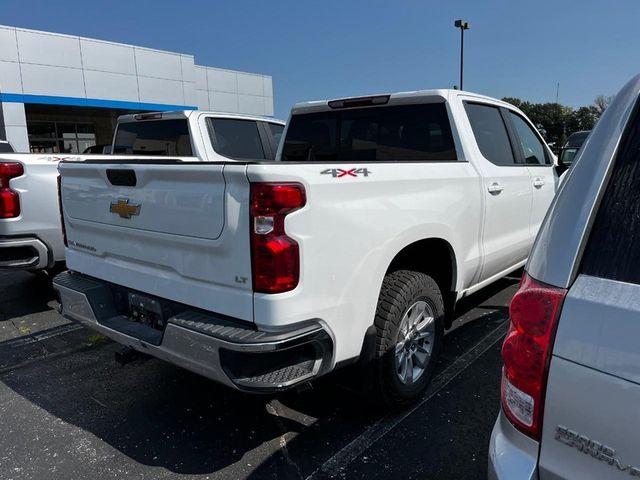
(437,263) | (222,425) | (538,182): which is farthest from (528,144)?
(222,425)

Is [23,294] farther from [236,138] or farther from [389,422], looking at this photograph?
[389,422]

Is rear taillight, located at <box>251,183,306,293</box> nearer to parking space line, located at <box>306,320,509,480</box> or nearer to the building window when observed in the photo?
parking space line, located at <box>306,320,509,480</box>

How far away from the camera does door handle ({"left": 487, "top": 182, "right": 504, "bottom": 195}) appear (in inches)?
151

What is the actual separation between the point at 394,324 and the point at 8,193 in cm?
394

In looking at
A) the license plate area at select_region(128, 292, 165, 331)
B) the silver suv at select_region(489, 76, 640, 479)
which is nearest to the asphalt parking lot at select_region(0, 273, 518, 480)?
the license plate area at select_region(128, 292, 165, 331)

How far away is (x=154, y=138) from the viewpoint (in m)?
6.54

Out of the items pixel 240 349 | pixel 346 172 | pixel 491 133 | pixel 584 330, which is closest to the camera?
pixel 584 330

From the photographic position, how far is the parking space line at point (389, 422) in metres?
2.68

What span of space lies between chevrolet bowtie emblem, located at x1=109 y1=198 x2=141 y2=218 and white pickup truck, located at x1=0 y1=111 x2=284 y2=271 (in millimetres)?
427

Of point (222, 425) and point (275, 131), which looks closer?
point (222, 425)

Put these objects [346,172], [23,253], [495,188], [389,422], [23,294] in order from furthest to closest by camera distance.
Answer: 1. [23,294]
2. [23,253]
3. [495,188]
4. [389,422]
5. [346,172]

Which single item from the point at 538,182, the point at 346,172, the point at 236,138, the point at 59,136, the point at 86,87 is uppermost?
the point at 86,87

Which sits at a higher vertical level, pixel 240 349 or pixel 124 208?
pixel 124 208

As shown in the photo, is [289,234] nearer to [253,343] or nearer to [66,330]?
[253,343]
